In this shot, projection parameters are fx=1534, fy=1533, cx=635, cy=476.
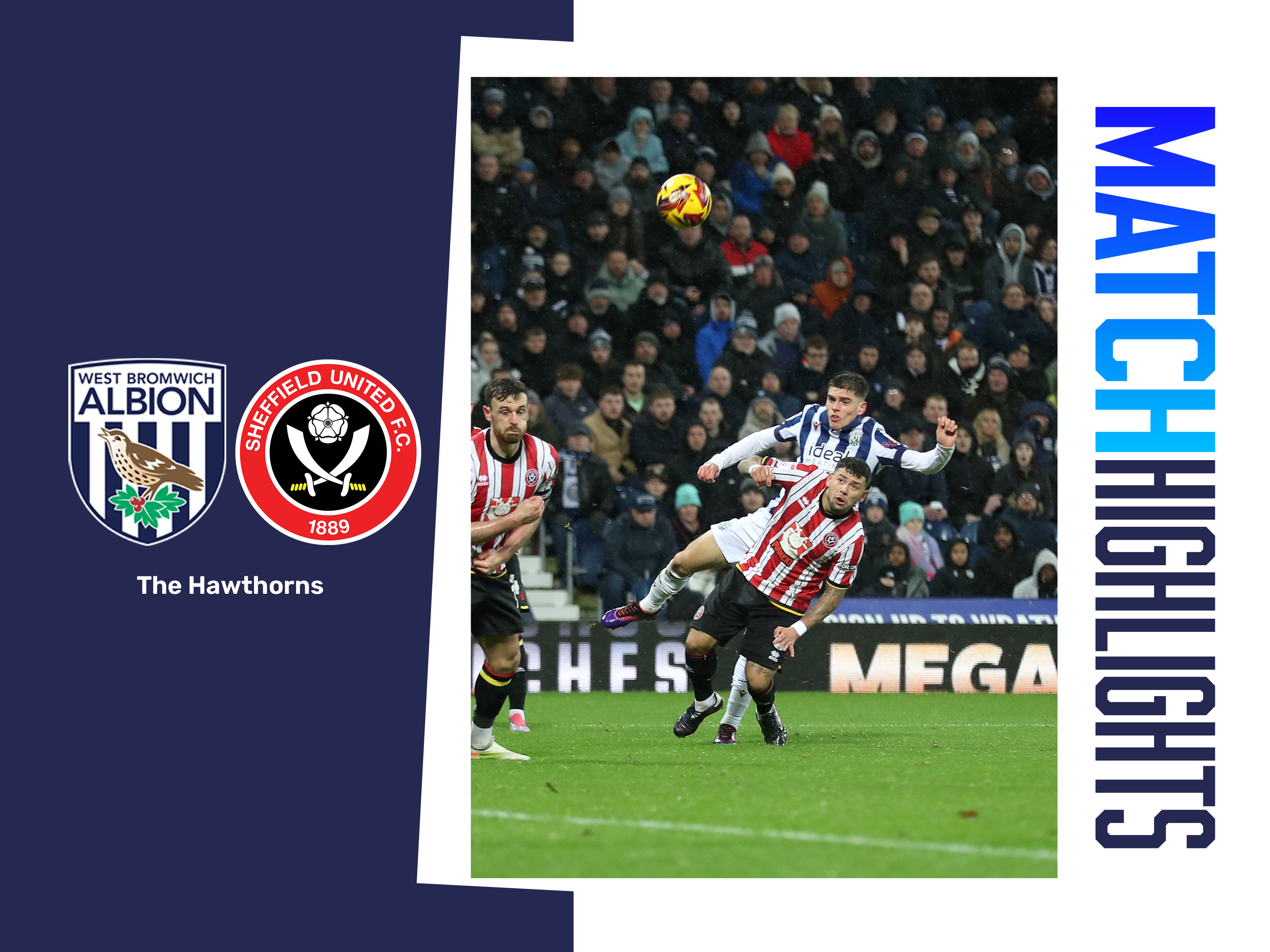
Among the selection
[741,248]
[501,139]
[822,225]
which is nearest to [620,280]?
[741,248]

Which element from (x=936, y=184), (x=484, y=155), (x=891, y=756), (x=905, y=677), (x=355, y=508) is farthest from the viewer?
(x=936, y=184)

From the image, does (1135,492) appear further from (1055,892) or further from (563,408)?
(563,408)

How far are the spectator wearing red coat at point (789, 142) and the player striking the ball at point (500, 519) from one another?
6.14 meters

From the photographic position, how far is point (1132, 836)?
6.43 m

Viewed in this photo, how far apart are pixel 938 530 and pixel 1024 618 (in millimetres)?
Answer: 975

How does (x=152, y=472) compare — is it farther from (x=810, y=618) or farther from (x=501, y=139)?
(x=501, y=139)

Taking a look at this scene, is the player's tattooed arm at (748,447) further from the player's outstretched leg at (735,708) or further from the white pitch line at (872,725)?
the white pitch line at (872,725)

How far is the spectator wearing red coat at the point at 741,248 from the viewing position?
1294 cm

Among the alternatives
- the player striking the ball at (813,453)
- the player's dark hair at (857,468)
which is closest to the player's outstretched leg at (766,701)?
the player striking the ball at (813,453)

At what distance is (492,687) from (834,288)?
Answer: 245 inches

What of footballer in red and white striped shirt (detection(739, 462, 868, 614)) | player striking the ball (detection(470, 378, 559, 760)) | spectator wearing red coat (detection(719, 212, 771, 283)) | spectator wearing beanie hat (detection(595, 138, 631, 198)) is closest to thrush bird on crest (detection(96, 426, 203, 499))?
player striking the ball (detection(470, 378, 559, 760))

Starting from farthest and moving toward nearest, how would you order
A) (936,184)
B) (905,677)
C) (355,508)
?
(936,184) → (905,677) → (355,508)

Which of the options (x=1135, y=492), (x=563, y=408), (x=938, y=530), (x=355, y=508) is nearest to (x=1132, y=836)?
(x=1135, y=492)

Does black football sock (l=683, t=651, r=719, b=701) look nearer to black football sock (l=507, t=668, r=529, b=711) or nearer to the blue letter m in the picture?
black football sock (l=507, t=668, r=529, b=711)
